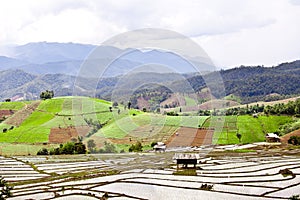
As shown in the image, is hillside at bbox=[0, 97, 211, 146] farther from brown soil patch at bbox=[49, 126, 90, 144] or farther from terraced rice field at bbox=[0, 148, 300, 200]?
terraced rice field at bbox=[0, 148, 300, 200]

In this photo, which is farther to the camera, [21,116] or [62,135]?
[21,116]

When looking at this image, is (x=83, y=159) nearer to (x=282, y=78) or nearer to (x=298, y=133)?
(x=298, y=133)

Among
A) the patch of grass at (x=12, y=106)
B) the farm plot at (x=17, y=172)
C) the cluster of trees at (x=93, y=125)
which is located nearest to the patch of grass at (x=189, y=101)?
the cluster of trees at (x=93, y=125)

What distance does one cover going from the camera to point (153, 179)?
108 feet

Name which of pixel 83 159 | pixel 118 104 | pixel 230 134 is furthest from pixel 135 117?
pixel 230 134

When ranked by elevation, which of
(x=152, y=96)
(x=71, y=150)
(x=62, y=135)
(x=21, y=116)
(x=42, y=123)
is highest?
(x=21, y=116)

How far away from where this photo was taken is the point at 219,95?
29.8m

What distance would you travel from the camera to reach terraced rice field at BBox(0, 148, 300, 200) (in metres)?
27.3

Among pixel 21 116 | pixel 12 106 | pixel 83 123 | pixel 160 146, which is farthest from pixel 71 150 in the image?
pixel 12 106

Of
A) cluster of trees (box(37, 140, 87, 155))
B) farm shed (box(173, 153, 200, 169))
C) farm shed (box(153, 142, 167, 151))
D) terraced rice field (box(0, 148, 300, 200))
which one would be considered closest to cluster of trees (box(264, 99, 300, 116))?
farm shed (box(153, 142, 167, 151))

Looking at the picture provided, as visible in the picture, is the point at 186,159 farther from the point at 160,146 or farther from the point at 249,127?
the point at 249,127

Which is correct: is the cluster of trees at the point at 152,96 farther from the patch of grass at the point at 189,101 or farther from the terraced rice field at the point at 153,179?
the terraced rice field at the point at 153,179

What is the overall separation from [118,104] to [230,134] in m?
54.7

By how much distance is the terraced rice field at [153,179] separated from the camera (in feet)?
89.7
